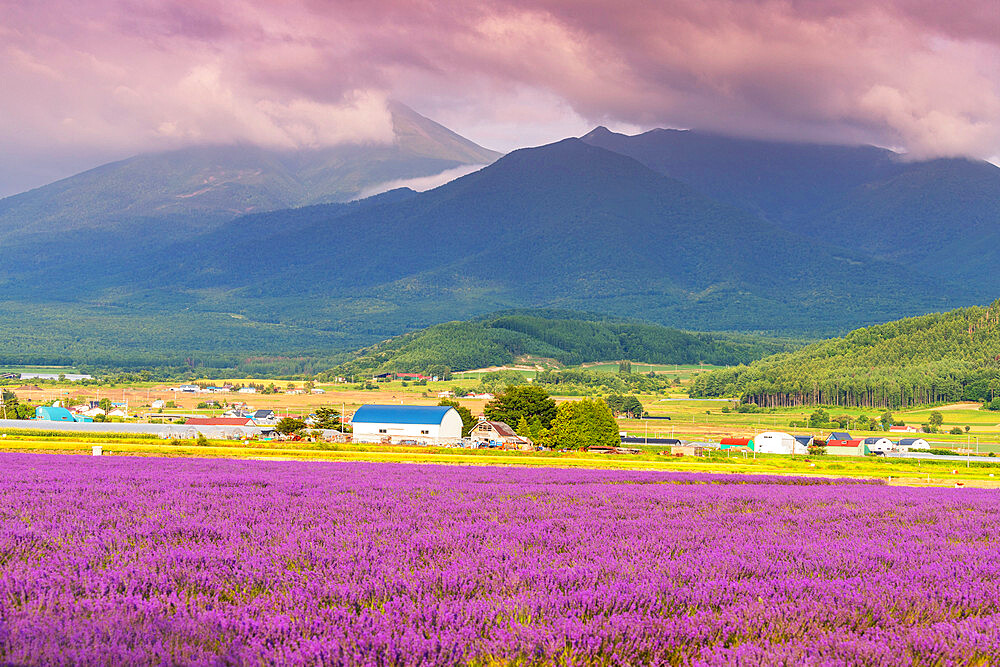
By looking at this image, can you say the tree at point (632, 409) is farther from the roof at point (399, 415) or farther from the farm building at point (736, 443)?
the roof at point (399, 415)

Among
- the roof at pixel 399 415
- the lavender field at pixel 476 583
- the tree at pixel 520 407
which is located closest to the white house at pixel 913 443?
the tree at pixel 520 407

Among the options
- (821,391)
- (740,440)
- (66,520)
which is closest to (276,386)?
(821,391)

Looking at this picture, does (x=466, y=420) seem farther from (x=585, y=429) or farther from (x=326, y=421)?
(x=585, y=429)

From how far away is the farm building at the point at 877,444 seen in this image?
266 feet

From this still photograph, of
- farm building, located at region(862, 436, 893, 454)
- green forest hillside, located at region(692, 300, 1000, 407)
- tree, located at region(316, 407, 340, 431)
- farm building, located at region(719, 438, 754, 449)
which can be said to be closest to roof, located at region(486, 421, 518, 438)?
tree, located at region(316, 407, 340, 431)

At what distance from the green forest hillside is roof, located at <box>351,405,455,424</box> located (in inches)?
3745

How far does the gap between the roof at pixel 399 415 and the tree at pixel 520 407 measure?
428 centimetres

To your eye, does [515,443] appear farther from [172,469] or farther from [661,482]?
[172,469]

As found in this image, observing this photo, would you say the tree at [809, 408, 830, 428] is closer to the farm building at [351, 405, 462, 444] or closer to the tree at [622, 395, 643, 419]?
the tree at [622, 395, 643, 419]

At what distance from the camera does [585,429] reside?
219ft

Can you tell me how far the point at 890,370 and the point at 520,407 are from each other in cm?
10229

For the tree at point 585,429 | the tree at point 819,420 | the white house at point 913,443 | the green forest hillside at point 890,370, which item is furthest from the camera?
the green forest hillside at point 890,370

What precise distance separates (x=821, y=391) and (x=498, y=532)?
151m

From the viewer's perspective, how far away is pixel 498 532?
11.4 metres
